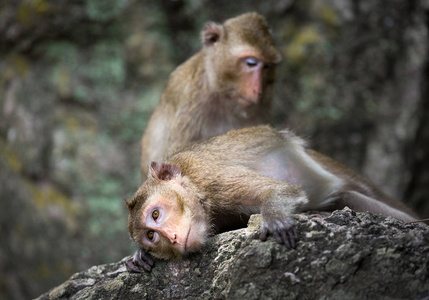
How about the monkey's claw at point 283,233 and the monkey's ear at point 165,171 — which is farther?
the monkey's ear at point 165,171

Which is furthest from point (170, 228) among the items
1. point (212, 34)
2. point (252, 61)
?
point (212, 34)

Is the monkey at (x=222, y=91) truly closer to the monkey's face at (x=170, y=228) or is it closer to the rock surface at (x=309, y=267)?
the monkey's face at (x=170, y=228)

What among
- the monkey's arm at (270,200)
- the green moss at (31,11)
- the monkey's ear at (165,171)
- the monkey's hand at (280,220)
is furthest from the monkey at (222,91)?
the green moss at (31,11)

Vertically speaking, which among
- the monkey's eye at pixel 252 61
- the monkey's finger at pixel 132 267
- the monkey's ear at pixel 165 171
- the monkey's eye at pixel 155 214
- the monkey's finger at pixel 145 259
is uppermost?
the monkey's eye at pixel 252 61

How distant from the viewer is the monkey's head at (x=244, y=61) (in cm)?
470

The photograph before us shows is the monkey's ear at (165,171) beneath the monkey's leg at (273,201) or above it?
above

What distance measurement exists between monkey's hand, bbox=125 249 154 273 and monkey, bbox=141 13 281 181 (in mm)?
1832

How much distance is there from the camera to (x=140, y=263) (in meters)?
2.89

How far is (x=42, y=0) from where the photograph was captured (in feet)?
21.2

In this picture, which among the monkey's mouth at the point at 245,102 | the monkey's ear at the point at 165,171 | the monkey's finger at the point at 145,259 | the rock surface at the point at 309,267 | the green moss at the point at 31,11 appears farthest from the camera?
the green moss at the point at 31,11

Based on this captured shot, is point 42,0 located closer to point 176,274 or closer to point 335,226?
point 176,274

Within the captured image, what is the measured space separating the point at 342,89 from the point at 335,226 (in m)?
4.15

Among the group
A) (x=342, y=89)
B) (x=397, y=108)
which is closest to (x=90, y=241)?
(x=342, y=89)

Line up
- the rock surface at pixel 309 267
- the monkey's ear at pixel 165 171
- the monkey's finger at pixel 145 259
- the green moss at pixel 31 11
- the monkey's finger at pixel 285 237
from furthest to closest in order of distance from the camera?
the green moss at pixel 31 11, the monkey's ear at pixel 165 171, the monkey's finger at pixel 145 259, the monkey's finger at pixel 285 237, the rock surface at pixel 309 267
